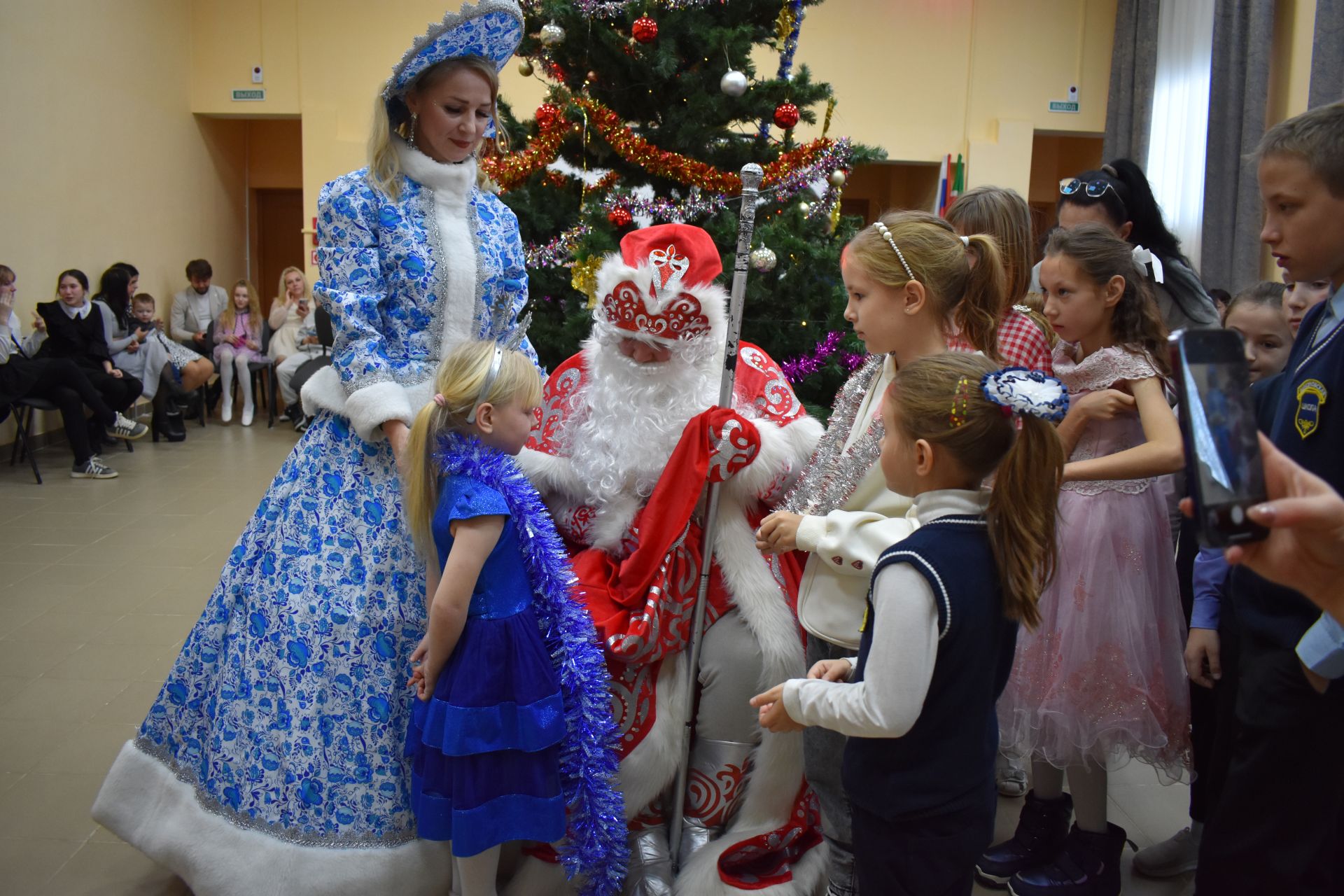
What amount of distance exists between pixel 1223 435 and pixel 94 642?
3824 millimetres

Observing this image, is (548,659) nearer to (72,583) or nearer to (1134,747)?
(1134,747)

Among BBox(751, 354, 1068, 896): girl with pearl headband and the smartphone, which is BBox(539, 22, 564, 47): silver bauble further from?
the smartphone

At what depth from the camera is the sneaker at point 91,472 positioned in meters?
6.68

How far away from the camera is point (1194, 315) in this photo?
255cm

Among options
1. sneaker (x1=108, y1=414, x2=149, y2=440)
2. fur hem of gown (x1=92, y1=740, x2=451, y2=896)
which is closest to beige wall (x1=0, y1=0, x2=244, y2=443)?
sneaker (x1=108, y1=414, x2=149, y2=440)

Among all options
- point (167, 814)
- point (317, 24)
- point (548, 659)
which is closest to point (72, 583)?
point (167, 814)

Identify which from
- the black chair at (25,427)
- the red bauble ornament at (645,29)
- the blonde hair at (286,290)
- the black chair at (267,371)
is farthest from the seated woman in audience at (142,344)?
the red bauble ornament at (645,29)

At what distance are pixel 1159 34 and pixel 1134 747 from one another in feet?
28.4

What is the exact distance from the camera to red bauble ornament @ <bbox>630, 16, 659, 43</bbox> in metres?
3.45

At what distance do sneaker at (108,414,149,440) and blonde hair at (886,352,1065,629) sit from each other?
7.22 m

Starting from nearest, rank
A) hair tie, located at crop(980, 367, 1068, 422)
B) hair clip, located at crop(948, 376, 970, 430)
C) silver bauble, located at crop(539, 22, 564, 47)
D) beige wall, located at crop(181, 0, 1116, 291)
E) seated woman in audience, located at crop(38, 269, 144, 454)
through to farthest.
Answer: hair tie, located at crop(980, 367, 1068, 422) → hair clip, located at crop(948, 376, 970, 430) → silver bauble, located at crop(539, 22, 564, 47) → seated woman in audience, located at crop(38, 269, 144, 454) → beige wall, located at crop(181, 0, 1116, 291)

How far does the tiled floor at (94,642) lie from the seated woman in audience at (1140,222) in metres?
1.35

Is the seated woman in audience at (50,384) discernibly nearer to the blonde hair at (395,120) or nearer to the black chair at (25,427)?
the black chair at (25,427)

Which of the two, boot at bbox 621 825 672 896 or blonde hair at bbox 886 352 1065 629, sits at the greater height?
blonde hair at bbox 886 352 1065 629
